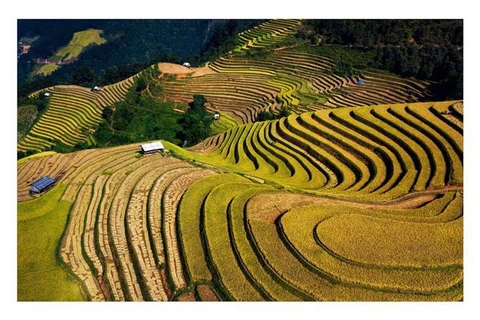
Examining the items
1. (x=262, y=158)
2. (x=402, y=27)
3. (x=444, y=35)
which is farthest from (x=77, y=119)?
(x=444, y=35)

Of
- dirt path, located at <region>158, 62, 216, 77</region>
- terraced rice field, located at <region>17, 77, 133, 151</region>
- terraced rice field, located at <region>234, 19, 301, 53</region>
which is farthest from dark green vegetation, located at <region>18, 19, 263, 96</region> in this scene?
terraced rice field, located at <region>17, 77, 133, 151</region>

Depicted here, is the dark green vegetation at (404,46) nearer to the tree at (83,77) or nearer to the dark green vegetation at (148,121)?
the dark green vegetation at (148,121)

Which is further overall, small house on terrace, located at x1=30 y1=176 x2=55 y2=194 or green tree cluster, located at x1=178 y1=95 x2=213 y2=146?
green tree cluster, located at x1=178 y1=95 x2=213 y2=146

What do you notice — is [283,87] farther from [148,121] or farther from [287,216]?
[287,216]

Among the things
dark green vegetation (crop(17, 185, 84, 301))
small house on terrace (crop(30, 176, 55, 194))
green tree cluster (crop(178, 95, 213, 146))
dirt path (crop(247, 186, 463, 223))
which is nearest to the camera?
dark green vegetation (crop(17, 185, 84, 301))

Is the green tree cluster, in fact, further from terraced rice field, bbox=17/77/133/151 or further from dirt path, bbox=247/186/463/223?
dirt path, bbox=247/186/463/223

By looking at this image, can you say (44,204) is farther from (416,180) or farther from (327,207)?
(416,180)

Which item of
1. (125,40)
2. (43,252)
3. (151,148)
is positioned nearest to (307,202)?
(151,148)
